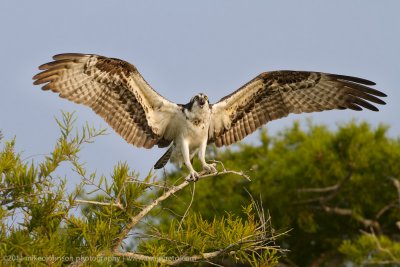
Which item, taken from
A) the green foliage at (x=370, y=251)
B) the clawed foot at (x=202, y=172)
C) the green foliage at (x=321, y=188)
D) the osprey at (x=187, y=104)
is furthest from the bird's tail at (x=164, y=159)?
the green foliage at (x=321, y=188)

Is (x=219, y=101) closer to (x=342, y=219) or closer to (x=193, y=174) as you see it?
(x=193, y=174)

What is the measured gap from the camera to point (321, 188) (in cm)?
1572

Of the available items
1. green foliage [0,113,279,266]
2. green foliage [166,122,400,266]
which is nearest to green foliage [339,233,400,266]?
green foliage [166,122,400,266]

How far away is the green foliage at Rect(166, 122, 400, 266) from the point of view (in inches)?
615

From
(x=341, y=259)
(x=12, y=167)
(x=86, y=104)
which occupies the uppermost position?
(x=86, y=104)

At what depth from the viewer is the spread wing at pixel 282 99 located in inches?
333

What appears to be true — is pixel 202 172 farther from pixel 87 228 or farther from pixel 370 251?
pixel 370 251

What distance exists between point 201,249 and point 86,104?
10.4ft

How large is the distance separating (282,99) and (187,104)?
1364 millimetres

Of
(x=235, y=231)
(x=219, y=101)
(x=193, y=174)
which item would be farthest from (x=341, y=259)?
(x=235, y=231)

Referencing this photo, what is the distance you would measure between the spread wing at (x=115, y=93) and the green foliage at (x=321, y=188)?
7535 mm

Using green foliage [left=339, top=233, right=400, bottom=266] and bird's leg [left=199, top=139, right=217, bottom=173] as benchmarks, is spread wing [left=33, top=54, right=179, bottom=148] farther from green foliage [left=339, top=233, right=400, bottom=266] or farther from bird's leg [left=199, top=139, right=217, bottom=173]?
green foliage [left=339, top=233, right=400, bottom=266]

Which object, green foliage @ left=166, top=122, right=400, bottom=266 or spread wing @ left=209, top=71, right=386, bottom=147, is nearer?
spread wing @ left=209, top=71, right=386, bottom=147

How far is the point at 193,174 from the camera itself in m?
7.04
